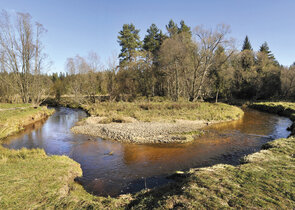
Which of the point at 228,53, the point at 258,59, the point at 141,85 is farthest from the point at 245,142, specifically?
the point at 258,59

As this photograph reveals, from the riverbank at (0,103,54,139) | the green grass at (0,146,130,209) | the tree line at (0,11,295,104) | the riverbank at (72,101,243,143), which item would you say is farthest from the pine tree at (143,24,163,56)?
the green grass at (0,146,130,209)

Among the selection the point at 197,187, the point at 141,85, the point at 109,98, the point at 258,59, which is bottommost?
the point at 197,187

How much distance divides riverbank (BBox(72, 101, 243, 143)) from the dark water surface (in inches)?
41.4

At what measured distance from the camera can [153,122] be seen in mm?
18203

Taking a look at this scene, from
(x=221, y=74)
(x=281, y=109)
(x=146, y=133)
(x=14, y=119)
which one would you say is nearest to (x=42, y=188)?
(x=146, y=133)

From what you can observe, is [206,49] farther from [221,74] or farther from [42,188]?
[42,188]

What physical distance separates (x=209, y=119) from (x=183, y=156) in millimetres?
11317

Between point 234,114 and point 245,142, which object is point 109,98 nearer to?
point 234,114

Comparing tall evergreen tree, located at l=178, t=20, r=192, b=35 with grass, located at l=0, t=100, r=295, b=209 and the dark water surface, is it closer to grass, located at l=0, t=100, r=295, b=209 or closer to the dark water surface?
the dark water surface

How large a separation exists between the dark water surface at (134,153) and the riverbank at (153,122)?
1051mm

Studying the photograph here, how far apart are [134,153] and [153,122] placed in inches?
317

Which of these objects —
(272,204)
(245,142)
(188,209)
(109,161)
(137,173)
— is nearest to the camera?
(188,209)

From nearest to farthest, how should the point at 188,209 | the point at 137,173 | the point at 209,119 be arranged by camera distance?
the point at 188,209, the point at 137,173, the point at 209,119

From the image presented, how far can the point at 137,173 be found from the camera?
7820 millimetres
